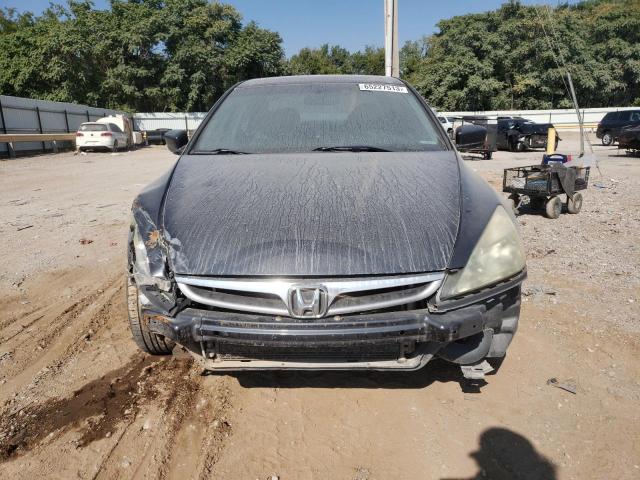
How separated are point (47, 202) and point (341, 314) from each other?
814 cm

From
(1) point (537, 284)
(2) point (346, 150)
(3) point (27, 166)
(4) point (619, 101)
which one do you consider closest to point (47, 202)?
(2) point (346, 150)

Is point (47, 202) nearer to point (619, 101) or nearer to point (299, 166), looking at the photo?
point (299, 166)

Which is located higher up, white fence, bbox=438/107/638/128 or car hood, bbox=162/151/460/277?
white fence, bbox=438/107/638/128

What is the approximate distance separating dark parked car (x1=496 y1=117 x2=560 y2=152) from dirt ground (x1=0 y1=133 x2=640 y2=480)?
16741 millimetres

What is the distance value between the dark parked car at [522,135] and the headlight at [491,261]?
1877 centimetres

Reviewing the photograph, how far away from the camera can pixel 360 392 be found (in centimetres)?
244

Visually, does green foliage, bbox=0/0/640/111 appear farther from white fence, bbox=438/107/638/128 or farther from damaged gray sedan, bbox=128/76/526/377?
damaged gray sedan, bbox=128/76/526/377

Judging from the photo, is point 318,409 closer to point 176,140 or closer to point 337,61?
point 176,140

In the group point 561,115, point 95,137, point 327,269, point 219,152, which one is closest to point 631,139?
point 219,152

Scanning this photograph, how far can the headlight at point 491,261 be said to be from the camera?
74.1 inches

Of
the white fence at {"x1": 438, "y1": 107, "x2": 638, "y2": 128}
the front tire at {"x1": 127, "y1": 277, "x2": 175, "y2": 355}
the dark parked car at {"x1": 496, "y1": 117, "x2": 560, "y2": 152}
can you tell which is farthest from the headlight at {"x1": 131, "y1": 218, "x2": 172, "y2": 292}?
the white fence at {"x1": 438, "y1": 107, "x2": 638, "y2": 128}

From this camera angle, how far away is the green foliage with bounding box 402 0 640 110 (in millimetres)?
41250

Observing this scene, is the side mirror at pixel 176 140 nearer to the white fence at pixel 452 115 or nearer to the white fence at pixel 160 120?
the white fence at pixel 452 115

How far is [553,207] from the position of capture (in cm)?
644
